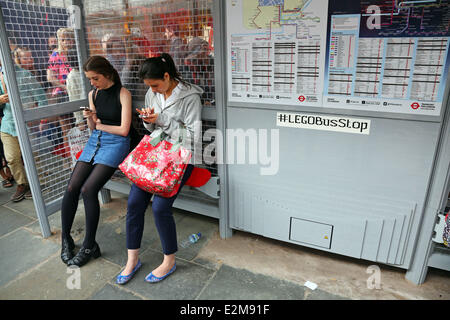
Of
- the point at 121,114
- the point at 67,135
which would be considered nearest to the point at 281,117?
the point at 121,114

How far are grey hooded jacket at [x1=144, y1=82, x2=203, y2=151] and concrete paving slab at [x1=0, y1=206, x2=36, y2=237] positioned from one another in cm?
207

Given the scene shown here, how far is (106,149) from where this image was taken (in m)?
2.69

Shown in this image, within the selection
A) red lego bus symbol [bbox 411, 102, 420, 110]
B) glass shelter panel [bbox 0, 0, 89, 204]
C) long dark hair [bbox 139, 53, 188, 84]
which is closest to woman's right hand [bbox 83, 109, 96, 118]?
glass shelter panel [bbox 0, 0, 89, 204]

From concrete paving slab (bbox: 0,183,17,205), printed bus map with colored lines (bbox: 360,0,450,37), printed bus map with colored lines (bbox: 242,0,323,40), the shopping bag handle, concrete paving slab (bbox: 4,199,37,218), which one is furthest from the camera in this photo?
concrete paving slab (bbox: 0,183,17,205)

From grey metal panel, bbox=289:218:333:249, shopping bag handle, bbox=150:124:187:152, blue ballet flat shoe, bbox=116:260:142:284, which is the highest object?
shopping bag handle, bbox=150:124:187:152

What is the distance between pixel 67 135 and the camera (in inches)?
124

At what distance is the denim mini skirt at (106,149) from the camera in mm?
2652

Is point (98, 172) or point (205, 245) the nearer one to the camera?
point (98, 172)

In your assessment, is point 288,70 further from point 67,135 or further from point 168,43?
point 67,135

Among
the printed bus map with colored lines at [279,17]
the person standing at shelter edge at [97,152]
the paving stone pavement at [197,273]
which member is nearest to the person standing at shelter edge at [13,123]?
the person standing at shelter edge at [97,152]

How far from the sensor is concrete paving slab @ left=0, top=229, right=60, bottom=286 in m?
2.60

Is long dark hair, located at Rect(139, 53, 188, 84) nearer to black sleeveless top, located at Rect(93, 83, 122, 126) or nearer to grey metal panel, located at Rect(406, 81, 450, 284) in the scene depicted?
black sleeveless top, located at Rect(93, 83, 122, 126)

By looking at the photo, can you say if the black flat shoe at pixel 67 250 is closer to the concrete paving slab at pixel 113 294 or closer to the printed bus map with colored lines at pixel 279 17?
the concrete paving slab at pixel 113 294

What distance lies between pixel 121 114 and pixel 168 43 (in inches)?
29.5
